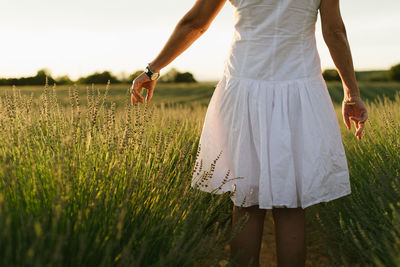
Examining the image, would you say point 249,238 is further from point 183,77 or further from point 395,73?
point 395,73

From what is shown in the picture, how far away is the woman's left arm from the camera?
6.29 feet

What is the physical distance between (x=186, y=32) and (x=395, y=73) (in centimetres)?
4493

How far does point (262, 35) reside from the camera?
1796 mm

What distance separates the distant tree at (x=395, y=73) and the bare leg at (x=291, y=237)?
4456 centimetres

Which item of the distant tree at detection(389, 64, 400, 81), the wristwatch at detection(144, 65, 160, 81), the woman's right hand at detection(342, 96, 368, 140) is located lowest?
the woman's right hand at detection(342, 96, 368, 140)

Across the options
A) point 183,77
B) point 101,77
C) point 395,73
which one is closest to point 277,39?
point 101,77

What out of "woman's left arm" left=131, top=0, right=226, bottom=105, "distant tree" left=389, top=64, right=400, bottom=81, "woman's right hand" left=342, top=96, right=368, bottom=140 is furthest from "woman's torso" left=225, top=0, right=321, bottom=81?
"distant tree" left=389, top=64, right=400, bottom=81

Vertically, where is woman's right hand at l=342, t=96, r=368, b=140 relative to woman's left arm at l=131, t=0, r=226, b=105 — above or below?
below

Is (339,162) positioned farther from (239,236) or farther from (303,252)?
(239,236)

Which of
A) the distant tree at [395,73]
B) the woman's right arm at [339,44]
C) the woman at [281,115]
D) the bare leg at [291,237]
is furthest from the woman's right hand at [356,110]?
the distant tree at [395,73]

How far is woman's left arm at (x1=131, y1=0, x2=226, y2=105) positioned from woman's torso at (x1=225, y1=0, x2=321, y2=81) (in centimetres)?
14

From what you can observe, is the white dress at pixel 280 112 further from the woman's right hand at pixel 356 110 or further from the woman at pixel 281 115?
the woman's right hand at pixel 356 110

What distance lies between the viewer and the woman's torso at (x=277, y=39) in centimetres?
177

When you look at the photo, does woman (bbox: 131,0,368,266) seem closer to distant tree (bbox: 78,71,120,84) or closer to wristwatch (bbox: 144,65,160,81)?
wristwatch (bbox: 144,65,160,81)
